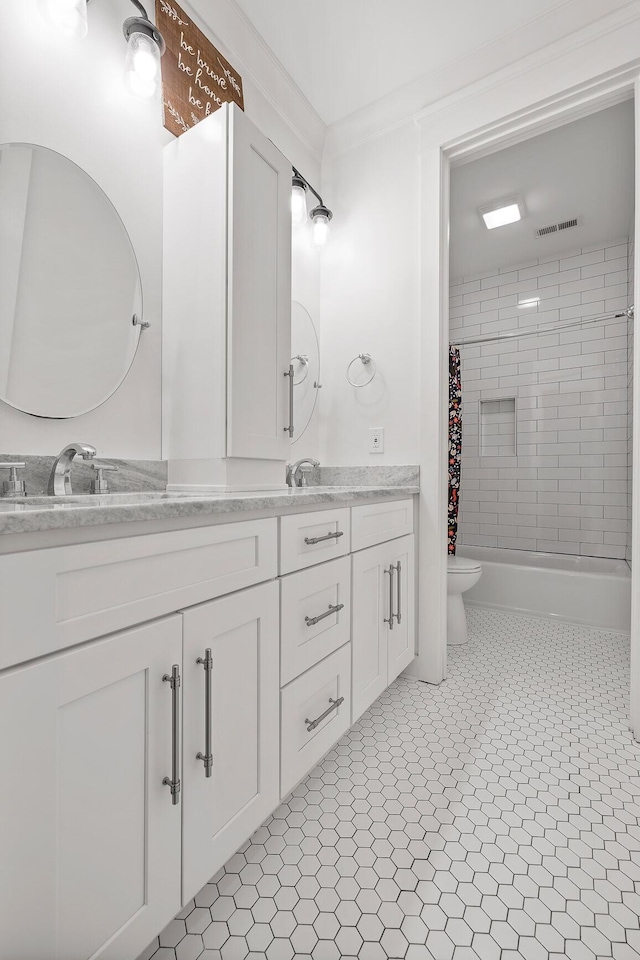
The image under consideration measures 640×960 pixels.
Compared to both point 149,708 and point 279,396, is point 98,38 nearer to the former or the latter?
point 279,396

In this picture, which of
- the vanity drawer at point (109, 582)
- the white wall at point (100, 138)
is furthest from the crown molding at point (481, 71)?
the vanity drawer at point (109, 582)

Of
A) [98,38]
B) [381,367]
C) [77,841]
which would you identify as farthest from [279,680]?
[98,38]

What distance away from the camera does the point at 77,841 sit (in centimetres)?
67

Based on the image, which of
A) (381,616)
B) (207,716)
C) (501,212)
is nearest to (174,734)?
(207,716)

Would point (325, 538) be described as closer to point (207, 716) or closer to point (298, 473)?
point (207, 716)

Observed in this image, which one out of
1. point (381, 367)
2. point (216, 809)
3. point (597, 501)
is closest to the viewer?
point (216, 809)

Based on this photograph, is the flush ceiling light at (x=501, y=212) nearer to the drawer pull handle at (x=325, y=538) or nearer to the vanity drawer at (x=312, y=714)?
the drawer pull handle at (x=325, y=538)

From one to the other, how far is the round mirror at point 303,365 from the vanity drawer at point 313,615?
38.7 inches

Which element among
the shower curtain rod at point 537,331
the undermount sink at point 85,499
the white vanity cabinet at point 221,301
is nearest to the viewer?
the undermount sink at point 85,499

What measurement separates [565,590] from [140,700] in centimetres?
276

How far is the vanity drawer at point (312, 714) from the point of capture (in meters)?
1.15

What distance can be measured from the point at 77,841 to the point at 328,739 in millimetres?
809

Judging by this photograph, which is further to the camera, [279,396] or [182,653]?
[279,396]

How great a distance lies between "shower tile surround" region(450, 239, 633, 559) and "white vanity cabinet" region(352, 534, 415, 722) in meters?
2.17
